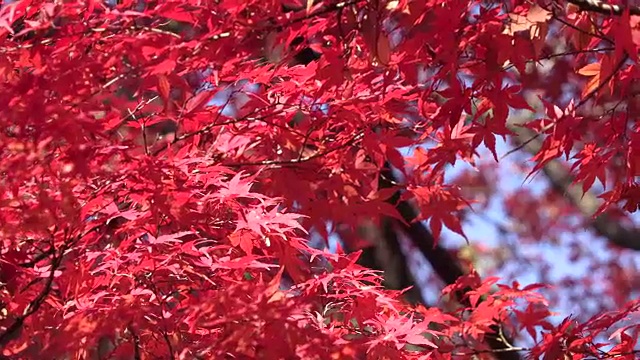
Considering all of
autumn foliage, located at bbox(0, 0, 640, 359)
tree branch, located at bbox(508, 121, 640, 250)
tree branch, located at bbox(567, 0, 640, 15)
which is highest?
tree branch, located at bbox(567, 0, 640, 15)

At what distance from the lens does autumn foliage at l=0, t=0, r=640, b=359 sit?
2051 millimetres

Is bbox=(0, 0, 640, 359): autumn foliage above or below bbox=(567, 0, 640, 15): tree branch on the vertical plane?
below

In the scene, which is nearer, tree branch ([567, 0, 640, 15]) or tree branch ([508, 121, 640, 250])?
tree branch ([567, 0, 640, 15])

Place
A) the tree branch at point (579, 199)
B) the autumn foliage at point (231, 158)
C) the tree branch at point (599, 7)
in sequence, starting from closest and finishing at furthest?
the autumn foliage at point (231, 158)
the tree branch at point (599, 7)
the tree branch at point (579, 199)

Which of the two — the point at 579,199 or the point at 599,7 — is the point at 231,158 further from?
the point at 579,199

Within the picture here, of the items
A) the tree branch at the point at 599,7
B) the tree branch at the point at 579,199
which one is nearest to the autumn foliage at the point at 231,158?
the tree branch at the point at 599,7

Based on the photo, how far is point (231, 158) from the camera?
2863 millimetres

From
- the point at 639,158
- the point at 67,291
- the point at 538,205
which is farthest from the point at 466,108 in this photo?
the point at 538,205

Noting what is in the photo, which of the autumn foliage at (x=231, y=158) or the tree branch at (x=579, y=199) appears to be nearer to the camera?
the autumn foliage at (x=231, y=158)

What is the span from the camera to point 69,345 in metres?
2.03

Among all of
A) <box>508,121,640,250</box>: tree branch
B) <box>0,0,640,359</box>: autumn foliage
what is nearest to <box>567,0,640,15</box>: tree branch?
<box>0,0,640,359</box>: autumn foliage

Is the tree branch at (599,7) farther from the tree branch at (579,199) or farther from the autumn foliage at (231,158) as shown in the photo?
the tree branch at (579,199)

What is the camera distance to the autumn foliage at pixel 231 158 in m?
2.05

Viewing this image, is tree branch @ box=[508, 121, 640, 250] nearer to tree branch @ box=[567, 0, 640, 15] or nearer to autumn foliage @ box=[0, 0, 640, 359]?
autumn foliage @ box=[0, 0, 640, 359]
